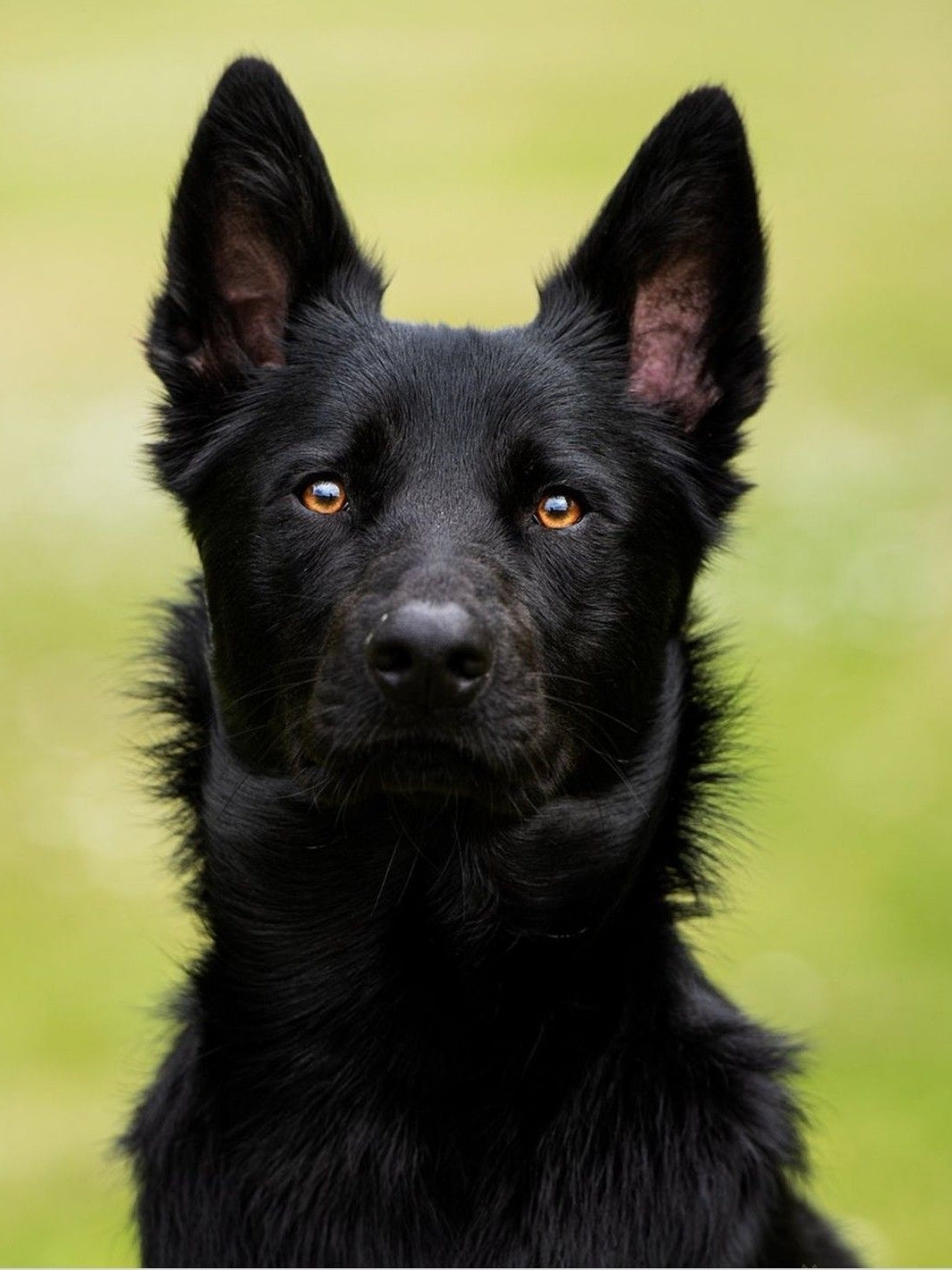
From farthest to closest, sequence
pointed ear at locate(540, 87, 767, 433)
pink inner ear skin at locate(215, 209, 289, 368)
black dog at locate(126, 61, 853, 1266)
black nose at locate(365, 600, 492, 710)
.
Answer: pink inner ear skin at locate(215, 209, 289, 368), pointed ear at locate(540, 87, 767, 433), black dog at locate(126, 61, 853, 1266), black nose at locate(365, 600, 492, 710)

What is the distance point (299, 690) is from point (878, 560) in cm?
981

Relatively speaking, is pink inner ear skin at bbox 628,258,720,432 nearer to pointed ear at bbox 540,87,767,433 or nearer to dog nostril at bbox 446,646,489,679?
pointed ear at bbox 540,87,767,433

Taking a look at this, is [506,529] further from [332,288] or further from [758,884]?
[758,884]

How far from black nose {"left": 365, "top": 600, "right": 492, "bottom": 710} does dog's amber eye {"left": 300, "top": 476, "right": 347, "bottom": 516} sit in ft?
1.71

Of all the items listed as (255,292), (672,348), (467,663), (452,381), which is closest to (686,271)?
(672,348)

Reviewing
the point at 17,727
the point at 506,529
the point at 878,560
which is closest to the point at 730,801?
the point at 506,529

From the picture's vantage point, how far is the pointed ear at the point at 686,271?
5.11 metres

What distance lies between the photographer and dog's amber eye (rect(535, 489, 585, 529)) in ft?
16.3

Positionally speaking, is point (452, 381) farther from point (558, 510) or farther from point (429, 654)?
point (429, 654)

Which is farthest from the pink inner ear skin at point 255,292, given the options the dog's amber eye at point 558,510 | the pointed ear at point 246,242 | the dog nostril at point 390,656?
the dog nostril at point 390,656

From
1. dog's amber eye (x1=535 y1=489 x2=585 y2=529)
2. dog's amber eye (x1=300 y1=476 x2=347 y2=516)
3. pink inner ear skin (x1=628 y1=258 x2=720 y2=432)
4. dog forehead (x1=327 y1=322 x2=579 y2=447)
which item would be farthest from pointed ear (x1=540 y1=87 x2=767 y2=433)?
dog's amber eye (x1=300 y1=476 x2=347 y2=516)

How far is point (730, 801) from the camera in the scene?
5.27m

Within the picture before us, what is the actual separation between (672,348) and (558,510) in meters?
0.70

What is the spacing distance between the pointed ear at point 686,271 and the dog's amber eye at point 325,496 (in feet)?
2.71
